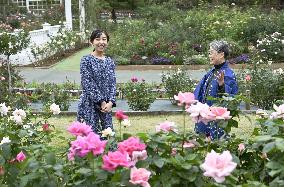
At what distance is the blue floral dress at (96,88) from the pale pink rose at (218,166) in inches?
135

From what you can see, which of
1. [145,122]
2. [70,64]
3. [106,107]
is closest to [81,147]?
[106,107]

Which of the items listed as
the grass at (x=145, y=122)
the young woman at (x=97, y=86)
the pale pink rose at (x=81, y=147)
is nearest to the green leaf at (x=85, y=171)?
the pale pink rose at (x=81, y=147)

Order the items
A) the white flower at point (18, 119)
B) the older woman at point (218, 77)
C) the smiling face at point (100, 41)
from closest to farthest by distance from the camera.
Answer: the white flower at point (18, 119) → the older woman at point (218, 77) → the smiling face at point (100, 41)

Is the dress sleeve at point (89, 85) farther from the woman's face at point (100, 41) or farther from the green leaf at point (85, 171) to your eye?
the green leaf at point (85, 171)

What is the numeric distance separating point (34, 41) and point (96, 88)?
548 inches

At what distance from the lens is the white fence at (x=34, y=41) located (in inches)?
703

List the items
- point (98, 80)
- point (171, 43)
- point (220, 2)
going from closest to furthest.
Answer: point (98, 80) → point (171, 43) → point (220, 2)

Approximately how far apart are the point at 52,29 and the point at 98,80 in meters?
16.5

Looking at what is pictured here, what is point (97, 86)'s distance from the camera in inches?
224

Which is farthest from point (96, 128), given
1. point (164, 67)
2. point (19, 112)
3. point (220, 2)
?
point (220, 2)

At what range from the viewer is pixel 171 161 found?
8.19 feet

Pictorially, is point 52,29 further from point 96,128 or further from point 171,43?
point 96,128

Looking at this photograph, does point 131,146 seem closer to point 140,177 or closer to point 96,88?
point 140,177

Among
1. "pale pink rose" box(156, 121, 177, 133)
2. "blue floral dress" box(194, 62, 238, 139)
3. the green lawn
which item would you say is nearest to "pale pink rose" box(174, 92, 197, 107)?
"pale pink rose" box(156, 121, 177, 133)
